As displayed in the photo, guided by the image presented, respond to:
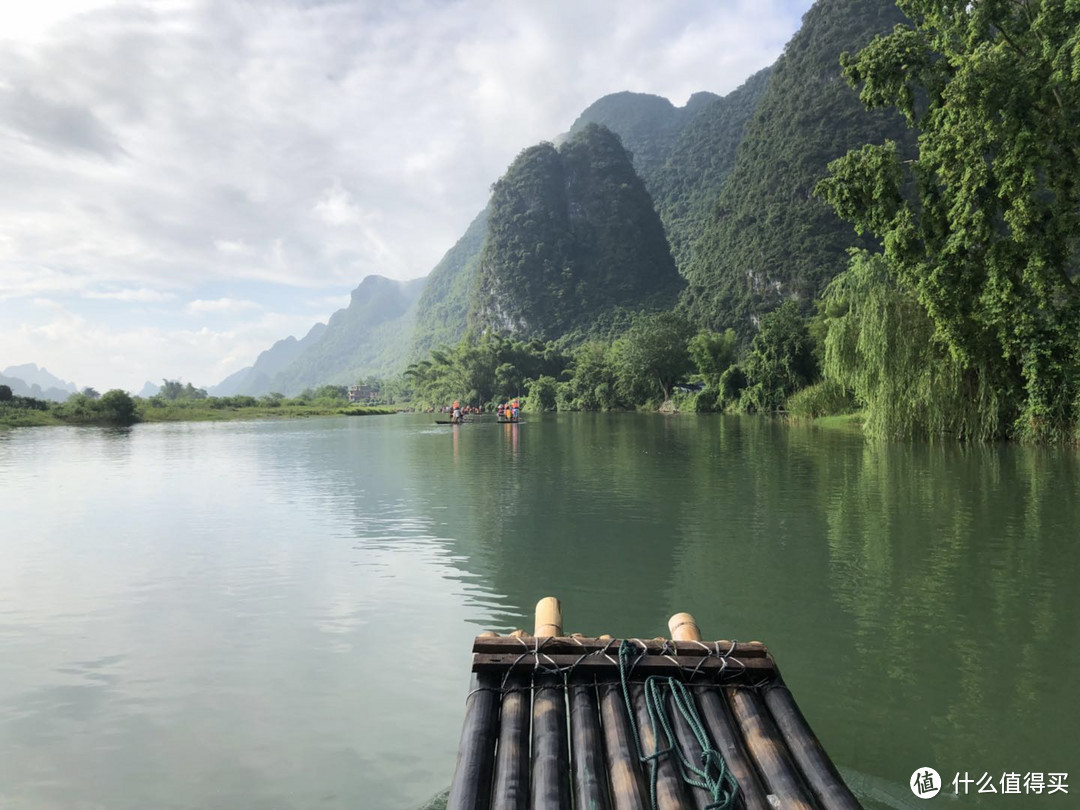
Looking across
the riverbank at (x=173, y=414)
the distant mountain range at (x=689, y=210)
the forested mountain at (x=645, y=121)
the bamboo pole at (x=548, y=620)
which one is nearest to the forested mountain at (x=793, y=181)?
the distant mountain range at (x=689, y=210)

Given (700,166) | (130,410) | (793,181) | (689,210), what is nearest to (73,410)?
(130,410)

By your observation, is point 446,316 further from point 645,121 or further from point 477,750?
point 477,750

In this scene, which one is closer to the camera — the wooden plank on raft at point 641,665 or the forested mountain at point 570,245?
the wooden plank on raft at point 641,665

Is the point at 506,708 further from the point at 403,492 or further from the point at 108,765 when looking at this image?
the point at 403,492

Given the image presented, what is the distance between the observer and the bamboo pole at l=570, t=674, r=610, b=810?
250 centimetres

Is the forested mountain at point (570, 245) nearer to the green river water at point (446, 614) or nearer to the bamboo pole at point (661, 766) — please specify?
the green river water at point (446, 614)

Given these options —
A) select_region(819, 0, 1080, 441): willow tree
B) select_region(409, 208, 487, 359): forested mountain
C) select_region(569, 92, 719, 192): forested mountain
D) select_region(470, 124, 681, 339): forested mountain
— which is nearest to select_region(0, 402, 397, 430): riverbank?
select_region(470, 124, 681, 339): forested mountain

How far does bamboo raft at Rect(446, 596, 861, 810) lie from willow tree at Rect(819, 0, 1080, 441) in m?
16.6

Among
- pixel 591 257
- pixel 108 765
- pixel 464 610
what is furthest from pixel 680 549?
pixel 591 257

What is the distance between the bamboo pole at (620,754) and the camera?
247cm

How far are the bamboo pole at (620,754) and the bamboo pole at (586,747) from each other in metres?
0.03

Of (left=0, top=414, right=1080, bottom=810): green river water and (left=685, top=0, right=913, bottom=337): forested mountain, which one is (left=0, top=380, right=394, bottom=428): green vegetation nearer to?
(left=0, top=414, right=1080, bottom=810): green river water

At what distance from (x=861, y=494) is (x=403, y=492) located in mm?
8477

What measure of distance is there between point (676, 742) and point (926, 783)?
63.8 inches
